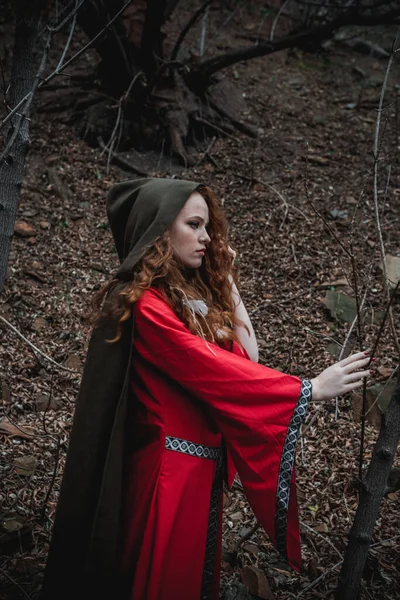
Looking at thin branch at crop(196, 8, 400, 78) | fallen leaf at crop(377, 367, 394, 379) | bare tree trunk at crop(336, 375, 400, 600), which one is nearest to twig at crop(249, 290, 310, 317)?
fallen leaf at crop(377, 367, 394, 379)

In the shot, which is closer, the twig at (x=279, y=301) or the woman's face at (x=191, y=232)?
the woman's face at (x=191, y=232)

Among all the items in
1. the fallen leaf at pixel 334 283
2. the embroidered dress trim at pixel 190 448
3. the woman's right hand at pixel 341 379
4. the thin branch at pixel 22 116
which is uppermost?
the thin branch at pixel 22 116

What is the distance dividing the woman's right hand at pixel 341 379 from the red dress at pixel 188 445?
72 mm

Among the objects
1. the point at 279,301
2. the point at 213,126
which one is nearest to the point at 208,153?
the point at 213,126

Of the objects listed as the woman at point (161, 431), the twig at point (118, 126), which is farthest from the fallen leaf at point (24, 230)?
the woman at point (161, 431)

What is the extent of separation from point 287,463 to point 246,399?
287 millimetres

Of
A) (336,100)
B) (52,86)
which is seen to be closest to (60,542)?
(52,86)

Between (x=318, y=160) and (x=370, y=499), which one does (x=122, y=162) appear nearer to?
(x=318, y=160)

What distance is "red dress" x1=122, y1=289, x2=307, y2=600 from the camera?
1.95 meters

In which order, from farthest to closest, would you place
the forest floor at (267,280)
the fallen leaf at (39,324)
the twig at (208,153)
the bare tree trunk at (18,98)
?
the twig at (208,153)
the fallen leaf at (39,324)
the forest floor at (267,280)
the bare tree trunk at (18,98)

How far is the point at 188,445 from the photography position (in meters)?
2.10

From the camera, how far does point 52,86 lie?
7492 millimetres

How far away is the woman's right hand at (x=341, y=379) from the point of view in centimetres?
188

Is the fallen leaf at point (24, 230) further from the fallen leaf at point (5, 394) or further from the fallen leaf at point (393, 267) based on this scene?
the fallen leaf at point (393, 267)
